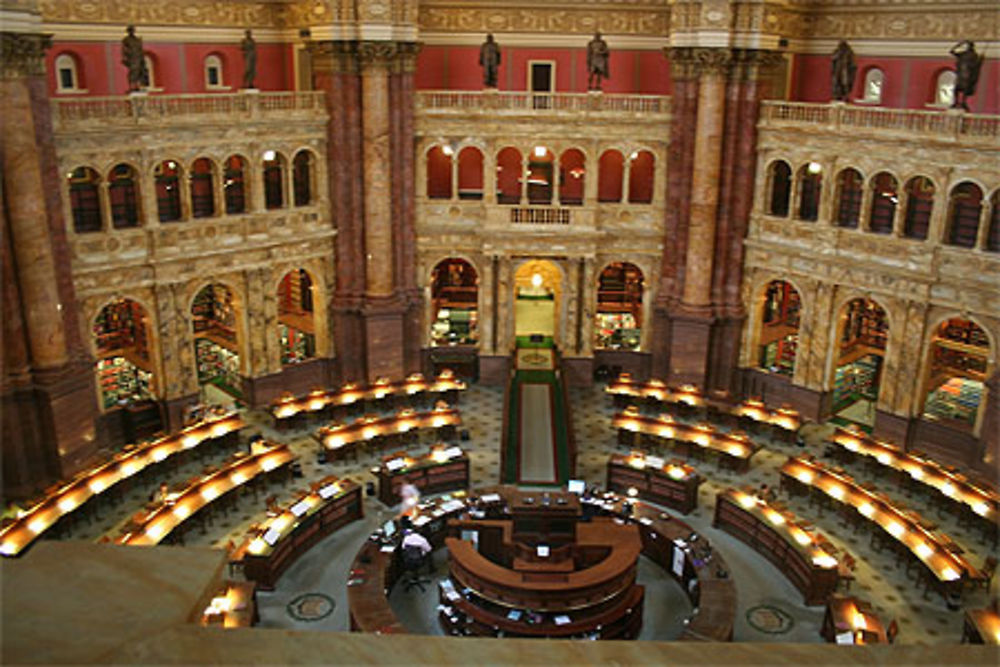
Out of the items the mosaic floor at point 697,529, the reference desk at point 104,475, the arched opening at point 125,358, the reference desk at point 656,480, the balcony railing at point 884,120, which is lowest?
the mosaic floor at point 697,529

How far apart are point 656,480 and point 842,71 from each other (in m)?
14.1

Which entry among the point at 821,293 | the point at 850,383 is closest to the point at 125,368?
the point at 821,293

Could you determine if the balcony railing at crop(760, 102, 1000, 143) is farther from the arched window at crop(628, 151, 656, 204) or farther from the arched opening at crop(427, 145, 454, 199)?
the arched opening at crop(427, 145, 454, 199)

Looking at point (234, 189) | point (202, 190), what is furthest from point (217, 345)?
point (234, 189)

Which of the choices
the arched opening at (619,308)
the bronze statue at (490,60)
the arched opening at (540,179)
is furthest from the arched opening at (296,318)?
the arched opening at (619,308)

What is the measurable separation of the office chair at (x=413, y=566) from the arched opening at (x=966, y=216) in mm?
18615

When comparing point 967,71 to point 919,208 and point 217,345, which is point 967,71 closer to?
point 919,208

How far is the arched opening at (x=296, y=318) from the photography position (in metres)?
33.6

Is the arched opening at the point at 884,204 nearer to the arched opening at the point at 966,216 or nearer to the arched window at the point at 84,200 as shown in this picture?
the arched opening at the point at 966,216

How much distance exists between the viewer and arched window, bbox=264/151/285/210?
3106 cm

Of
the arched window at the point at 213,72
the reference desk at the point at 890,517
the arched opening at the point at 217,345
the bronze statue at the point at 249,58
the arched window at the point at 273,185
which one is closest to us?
the reference desk at the point at 890,517

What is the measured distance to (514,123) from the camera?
31.3 metres

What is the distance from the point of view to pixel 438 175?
35.6 metres

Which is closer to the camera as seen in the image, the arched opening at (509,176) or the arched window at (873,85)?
the arched window at (873,85)
